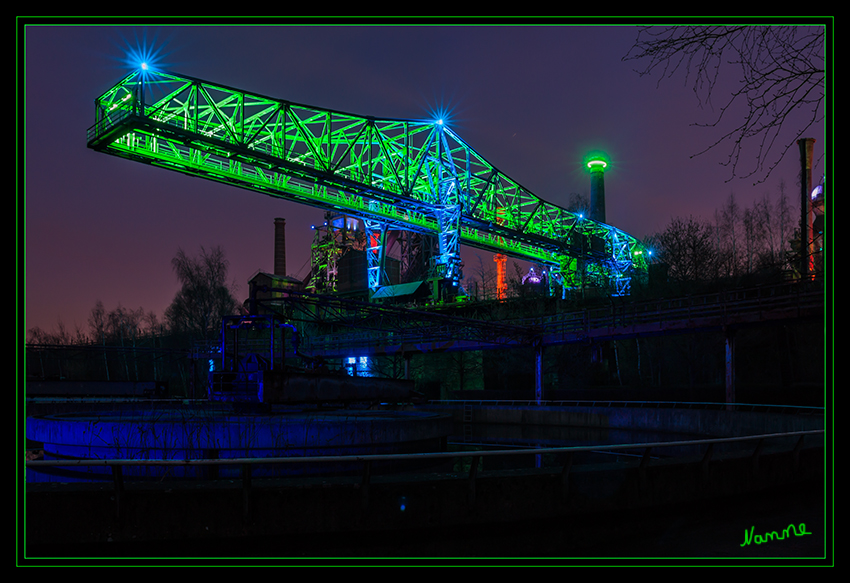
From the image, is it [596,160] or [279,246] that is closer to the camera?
[596,160]

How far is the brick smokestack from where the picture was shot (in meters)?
88.3

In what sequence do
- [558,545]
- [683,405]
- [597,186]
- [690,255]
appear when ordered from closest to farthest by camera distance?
[558,545] < [683,405] < [690,255] < [597,186]

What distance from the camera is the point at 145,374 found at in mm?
74000

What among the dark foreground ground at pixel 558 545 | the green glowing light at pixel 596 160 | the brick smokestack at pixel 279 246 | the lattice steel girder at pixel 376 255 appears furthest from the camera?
the brick smokestack at pixel 279 246

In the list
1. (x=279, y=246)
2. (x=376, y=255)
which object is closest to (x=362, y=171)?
(x=376, y=255)

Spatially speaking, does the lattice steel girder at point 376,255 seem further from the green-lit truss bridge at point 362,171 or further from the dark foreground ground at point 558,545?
the dark foreground ground at point 558,545

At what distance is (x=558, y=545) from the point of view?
7.28 meters
